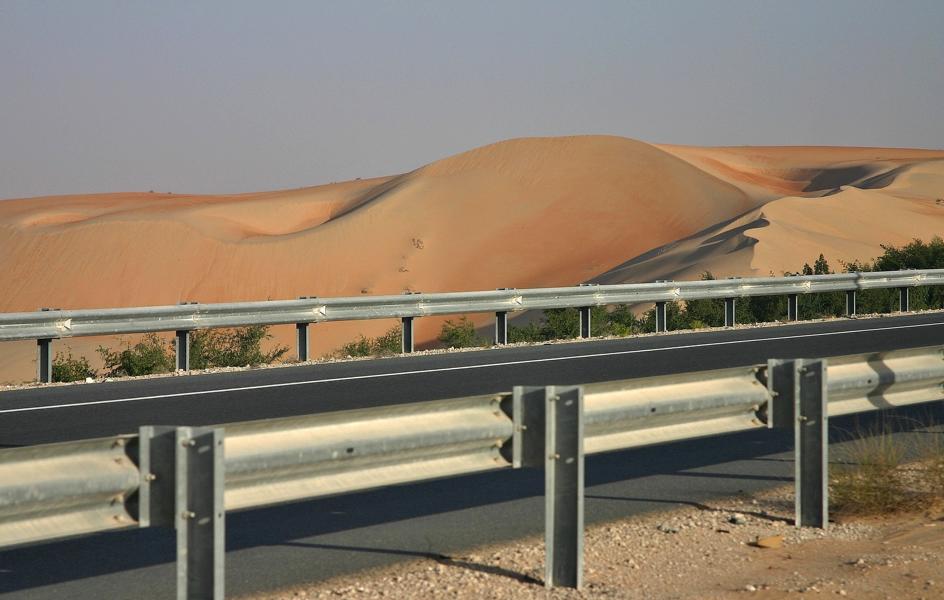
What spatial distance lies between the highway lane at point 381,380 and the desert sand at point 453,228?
38428 mm

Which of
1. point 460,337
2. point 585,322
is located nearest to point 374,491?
point 585,322

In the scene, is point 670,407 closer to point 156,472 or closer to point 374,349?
point 156,472

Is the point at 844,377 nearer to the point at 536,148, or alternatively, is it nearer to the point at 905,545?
the point at 905,545

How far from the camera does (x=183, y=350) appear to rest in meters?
16.8

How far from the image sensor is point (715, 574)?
6.88m

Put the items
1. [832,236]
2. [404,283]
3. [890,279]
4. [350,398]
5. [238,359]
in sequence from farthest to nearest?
[404,283] → [832,236] → [890,279] → [238,359] → [350,398]

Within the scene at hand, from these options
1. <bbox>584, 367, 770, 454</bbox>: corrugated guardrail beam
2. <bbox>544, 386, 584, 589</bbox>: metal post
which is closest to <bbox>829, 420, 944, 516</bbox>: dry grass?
<bbox>584, 367, 770, 454</bbox>: corrugated guardrail beam

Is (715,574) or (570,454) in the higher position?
(570,454)

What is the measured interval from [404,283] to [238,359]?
5415 centimetres

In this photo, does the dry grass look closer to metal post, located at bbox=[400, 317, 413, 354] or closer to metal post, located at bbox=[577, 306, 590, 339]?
metal post, located at bbox=[400, 317, 413, 354]

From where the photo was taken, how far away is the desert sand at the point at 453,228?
73.2m

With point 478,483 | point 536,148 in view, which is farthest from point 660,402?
A: point 536,148

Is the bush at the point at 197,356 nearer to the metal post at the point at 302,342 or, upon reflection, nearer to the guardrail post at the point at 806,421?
the metal post at the point at 302,342

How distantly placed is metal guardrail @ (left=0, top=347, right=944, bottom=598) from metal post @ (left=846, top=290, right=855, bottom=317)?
16.3 meters
